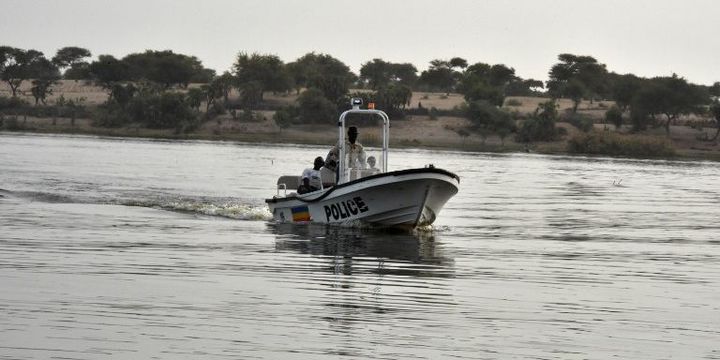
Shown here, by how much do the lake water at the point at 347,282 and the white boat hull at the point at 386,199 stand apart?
0.45 meters

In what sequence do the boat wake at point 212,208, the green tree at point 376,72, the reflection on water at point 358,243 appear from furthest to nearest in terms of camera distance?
the green tree at point 376,72 < the boat wake at point 212,208 < the reflection on water at point 358,243

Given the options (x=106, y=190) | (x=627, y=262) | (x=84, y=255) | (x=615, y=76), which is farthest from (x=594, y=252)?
(x=615, y=76)

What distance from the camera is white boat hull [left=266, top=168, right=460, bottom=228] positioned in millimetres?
27609

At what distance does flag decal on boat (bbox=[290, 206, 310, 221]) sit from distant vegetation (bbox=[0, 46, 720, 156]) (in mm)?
80027

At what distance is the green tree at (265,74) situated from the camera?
136 m

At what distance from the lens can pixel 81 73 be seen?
15725 centimetres

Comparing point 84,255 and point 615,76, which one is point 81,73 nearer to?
point 615,76

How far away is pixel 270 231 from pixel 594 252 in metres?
7.19

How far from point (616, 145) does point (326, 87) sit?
3036 cm

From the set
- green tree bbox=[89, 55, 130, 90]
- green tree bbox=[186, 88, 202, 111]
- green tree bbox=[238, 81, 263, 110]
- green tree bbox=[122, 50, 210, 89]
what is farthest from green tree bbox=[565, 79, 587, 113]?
green tree bbox=[89, 55, 130, 90]

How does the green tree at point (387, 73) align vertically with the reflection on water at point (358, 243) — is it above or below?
above

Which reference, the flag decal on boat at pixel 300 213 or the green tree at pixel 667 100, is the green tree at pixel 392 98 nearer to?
the green tree at pixel 667 100

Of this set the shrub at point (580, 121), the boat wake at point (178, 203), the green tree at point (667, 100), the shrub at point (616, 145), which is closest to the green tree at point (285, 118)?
the shrub at point (616, 145)

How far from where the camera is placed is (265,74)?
137000 mm
